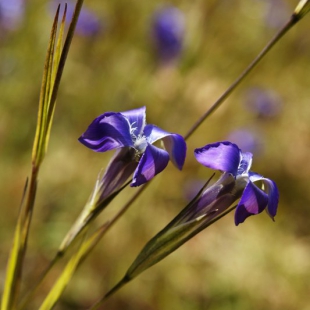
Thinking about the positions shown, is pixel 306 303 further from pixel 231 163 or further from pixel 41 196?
pixel 231 163

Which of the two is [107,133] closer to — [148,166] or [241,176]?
[148,166]

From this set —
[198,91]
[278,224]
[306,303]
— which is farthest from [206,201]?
[198,91]

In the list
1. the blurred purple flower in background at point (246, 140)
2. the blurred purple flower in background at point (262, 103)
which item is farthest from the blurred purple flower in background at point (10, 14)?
the blurred purple flower in background at point (262, 103)

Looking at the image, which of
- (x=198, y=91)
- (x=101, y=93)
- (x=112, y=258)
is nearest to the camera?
(x=112, y=258)

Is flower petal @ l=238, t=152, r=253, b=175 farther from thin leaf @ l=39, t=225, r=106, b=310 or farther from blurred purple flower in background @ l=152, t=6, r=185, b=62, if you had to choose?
blurred purple flower in background @ l=152, t=6, r=185, b=62

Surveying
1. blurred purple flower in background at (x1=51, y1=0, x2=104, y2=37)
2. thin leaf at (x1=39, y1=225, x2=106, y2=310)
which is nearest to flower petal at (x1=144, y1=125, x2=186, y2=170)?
thin leaf at (x1=39, y1=225, x2=106, y2=310)

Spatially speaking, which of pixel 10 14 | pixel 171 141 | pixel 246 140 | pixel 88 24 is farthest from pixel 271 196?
pixel 246 140

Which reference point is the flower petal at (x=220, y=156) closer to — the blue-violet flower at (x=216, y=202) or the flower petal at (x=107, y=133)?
the blue-violet flower at (x=216, y=202)
